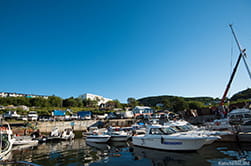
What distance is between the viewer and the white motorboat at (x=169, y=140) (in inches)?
504

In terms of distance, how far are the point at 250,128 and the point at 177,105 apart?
73.7m

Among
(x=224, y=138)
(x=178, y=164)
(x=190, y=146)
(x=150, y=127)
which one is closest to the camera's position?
(x=178, y=164)

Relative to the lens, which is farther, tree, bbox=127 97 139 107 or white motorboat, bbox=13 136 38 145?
tree, bbox=127 97 139 107

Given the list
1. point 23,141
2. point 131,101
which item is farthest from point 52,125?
point 131,101

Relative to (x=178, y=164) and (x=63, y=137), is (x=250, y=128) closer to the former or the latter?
(x=178, y=164)

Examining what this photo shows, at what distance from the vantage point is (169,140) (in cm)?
1378

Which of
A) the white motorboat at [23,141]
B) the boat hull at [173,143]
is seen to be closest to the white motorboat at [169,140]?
the boat hull at [173,143]

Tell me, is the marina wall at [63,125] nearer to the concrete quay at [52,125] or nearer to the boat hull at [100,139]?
the concrete quay at [52,125]

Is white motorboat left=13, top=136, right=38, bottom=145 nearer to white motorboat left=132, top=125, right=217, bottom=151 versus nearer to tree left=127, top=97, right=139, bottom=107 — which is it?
white motorboat left=132, top=125, right=217, bottom=151

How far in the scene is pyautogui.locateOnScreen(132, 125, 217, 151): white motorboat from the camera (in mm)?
12797

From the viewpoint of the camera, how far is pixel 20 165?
494 cm

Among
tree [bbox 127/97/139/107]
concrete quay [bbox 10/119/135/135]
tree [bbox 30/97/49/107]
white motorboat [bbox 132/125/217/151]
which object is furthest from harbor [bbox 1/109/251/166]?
tree [bbox 127/97/139/107]

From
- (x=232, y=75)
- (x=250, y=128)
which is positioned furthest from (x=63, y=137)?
(x=232, y=75)

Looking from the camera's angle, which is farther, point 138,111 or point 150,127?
point 138,111
